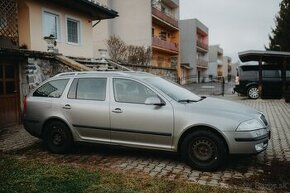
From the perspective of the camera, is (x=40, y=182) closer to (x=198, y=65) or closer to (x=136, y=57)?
(x=136, y=57)

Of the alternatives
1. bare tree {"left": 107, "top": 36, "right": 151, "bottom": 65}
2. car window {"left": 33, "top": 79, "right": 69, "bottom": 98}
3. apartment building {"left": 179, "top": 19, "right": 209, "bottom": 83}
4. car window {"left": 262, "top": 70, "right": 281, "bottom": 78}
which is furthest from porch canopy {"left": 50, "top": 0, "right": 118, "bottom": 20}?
apartment building {"left": 179, "top": 19, "right": 209, "bottom": 83}

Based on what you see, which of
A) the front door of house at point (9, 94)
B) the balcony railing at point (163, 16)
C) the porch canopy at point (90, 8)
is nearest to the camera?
the front door of house at point (9, 94)

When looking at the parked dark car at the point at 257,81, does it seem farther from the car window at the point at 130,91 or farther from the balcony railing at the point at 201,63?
the balcony railing at the point at 201,63

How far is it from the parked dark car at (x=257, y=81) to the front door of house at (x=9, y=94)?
42.7 feet

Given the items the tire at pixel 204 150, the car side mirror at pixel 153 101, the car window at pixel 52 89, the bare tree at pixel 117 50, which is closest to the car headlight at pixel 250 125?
the tire at pixel 204 150

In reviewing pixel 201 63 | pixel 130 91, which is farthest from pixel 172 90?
pixel 201 63

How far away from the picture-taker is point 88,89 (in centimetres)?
681

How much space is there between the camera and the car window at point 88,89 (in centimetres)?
665

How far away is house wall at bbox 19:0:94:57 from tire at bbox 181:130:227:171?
11.9m

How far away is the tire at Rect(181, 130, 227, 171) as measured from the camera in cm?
552

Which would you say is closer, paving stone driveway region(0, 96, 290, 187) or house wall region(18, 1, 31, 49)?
paving stone driveway region(0, 96, 290, 187)

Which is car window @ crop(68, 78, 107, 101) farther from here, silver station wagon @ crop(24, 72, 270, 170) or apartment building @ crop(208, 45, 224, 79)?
apartment building @ crop(208, 45, 224, 79)

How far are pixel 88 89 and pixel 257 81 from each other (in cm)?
1451

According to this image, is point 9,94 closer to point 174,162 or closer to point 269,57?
point 174,162
